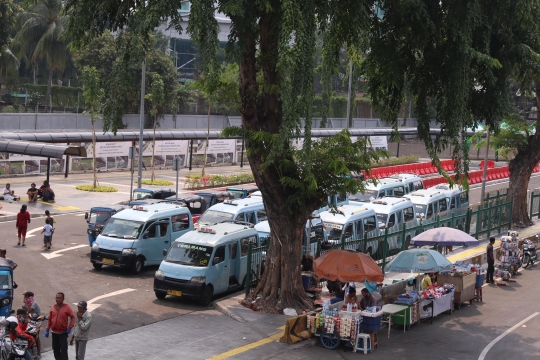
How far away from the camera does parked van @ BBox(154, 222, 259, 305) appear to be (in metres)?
18.2

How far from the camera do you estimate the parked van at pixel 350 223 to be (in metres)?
23.6

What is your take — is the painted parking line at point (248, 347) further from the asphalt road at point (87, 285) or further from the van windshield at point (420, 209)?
the van windshield at point (420, 209)

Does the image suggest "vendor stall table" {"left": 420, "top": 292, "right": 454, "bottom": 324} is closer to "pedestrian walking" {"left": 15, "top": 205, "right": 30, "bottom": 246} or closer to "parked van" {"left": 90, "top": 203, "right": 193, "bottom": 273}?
"parked van" {"left": 90, "top": 203, "right": 193, "bottom": 273}

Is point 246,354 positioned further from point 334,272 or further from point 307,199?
point 307,199

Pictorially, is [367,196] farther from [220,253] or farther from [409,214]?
[220,253]

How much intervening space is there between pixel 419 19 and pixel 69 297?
1091 cm

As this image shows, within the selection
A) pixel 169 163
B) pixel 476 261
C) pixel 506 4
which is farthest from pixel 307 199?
pixel 169 163

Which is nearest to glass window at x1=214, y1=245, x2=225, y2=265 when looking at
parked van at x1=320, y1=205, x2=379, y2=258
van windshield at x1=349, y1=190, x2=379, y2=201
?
parked van at x1=320, y1=205, x2=379, y2=258

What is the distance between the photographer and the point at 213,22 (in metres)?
14.9

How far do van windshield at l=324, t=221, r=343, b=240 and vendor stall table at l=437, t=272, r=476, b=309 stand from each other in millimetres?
4665

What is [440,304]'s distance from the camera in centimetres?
1838

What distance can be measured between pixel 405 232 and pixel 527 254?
5.48m

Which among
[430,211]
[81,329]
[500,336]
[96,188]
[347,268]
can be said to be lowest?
[500,336]

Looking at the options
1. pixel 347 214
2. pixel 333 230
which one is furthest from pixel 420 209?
pixel 333 230
